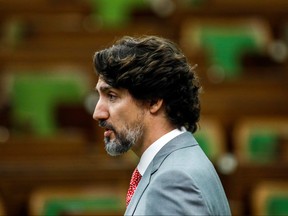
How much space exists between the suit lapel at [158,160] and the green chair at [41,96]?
34.8 inches

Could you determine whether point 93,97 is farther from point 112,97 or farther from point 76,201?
point 112,97

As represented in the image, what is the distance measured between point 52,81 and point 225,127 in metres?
0.34

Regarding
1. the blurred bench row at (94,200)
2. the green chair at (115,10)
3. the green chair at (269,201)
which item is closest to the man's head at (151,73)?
the blurred bench row at (94,200)

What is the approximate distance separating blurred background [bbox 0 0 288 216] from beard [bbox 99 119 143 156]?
1.52 feet

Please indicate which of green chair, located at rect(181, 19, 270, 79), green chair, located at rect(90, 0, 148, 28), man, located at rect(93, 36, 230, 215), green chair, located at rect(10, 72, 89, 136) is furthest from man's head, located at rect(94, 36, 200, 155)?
green chair, located at rect(90, 0, 148, 28)

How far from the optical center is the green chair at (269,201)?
1266 millimetres

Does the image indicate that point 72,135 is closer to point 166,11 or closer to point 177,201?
point 166,11

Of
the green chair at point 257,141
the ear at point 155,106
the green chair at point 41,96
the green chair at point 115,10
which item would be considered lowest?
the green chair at point 257,141

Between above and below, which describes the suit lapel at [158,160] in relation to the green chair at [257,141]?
above

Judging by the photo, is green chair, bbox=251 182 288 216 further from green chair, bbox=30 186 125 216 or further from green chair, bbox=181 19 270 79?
green chair, bbox=181 19 270 79

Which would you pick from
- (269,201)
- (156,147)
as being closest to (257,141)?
(269,201)

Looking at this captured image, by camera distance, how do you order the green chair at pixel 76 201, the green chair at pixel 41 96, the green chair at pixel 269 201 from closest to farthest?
the green chair at pixel 76 201 → the green chair at pixel 269 201 → the green chair at pixel 41 96

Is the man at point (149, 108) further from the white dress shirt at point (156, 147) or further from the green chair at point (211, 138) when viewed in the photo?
the green chair at point (211, 138)

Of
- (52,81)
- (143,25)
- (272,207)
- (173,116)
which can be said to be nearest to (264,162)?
(272,207)
